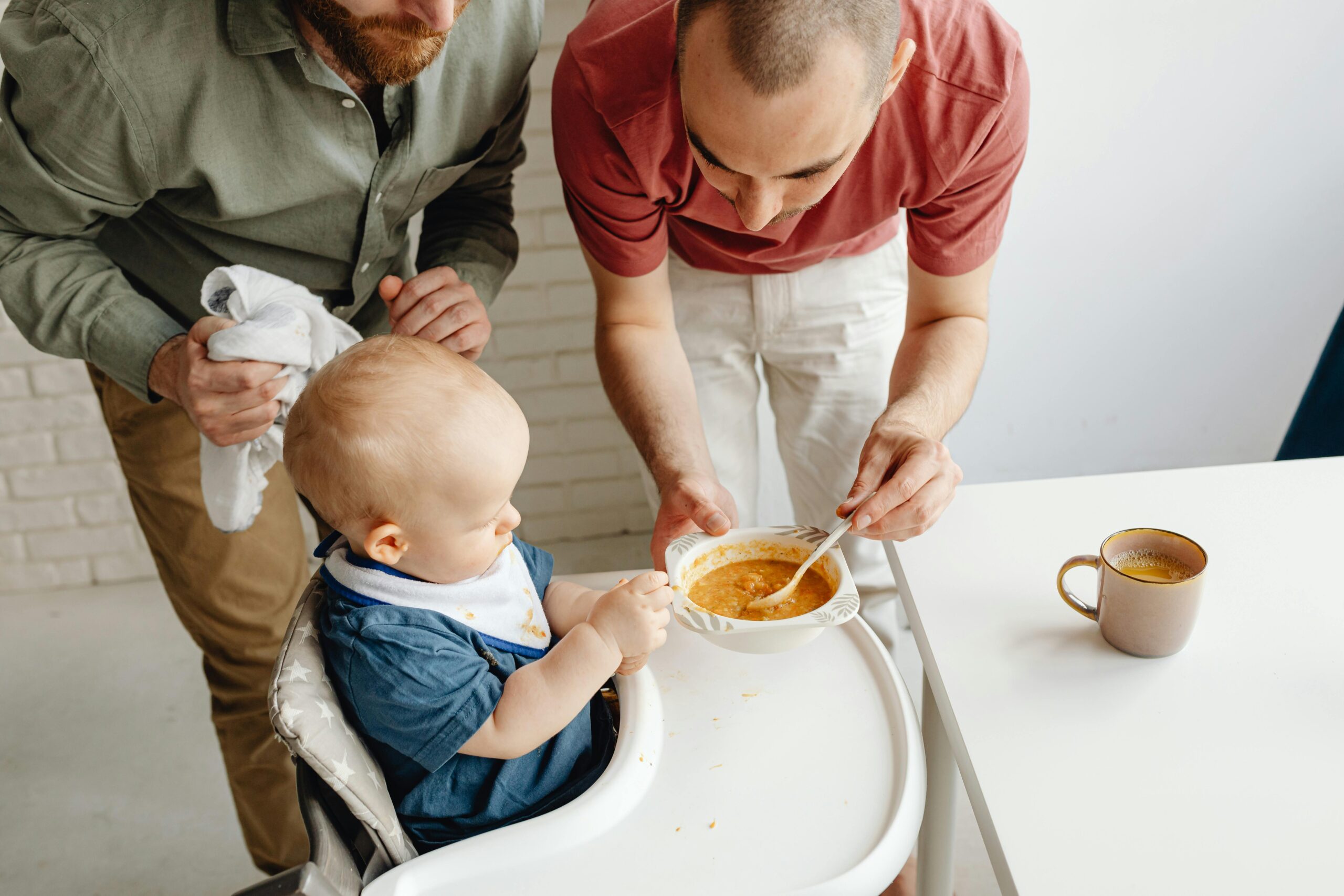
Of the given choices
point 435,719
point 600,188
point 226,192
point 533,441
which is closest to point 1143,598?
point 435,719

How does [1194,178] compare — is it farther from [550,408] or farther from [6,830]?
[6,830]

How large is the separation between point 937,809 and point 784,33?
1000 mm

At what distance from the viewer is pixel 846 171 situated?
4.89 feet

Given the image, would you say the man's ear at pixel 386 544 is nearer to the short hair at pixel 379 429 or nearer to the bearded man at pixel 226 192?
the short hair at pixel 379 429

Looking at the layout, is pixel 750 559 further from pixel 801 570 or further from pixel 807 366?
pixel 807 366

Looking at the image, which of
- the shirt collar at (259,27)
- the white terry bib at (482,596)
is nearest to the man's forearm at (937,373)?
the white terry bib at (482,596)

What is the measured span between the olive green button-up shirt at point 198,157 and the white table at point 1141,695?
0.95 metres

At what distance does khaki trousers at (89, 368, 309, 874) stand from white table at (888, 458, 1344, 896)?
3.79ft

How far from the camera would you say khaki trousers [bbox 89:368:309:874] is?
1.71 metres

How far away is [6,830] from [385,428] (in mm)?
1848

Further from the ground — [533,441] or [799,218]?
[799,218]

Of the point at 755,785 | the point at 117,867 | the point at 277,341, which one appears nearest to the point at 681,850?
the point at 755,785

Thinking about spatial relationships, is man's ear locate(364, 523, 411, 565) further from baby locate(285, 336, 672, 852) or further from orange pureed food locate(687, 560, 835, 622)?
orange pureed food locate(687, 560, 835, 622)

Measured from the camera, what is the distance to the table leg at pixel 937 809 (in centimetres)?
126
